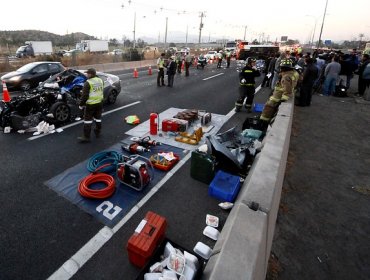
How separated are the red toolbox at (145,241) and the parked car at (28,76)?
41.2 feet

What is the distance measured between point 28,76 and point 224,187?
1258cm

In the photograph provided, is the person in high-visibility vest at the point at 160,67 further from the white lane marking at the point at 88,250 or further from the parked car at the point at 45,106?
the white lane marking at the point at 88,250

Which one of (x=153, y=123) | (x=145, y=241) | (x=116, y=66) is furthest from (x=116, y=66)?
(x=145, y=241)

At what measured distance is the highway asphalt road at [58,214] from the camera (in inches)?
129

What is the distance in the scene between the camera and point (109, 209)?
14.3ft

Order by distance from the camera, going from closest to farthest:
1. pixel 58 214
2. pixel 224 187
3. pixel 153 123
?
pixel 58 214 < pixel 224 187 < pixel 153 123

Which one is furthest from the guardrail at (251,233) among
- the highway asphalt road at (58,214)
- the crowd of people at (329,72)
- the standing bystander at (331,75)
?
the standing bystander at (331,75)

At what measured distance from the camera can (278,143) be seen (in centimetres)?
477

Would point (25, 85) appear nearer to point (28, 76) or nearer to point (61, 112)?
point (28, 76)

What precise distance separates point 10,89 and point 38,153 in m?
8.47

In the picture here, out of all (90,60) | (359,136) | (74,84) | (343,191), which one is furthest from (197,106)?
(90,60)

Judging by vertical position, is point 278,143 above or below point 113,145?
above

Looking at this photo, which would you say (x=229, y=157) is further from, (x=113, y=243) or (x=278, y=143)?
(x=113, y=243)

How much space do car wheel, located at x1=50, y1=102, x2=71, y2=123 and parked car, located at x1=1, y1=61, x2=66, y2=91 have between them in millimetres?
6125
